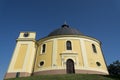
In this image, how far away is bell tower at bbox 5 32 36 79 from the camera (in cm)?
2384

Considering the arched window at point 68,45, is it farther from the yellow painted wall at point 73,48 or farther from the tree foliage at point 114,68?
the tree foliage at point 114,68

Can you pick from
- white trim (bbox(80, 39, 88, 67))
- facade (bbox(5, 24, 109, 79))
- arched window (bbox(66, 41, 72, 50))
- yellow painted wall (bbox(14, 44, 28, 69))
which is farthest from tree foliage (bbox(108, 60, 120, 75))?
yellow painted wall (bbox(14, 44, 28, 69))

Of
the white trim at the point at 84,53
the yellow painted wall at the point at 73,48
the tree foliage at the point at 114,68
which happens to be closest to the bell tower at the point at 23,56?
the yellow painted wall at the point at 73,48

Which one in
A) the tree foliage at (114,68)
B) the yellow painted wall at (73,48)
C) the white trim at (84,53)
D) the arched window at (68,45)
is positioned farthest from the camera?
the tree foliage at (114,68)

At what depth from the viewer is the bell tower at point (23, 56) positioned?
2384 centimetres

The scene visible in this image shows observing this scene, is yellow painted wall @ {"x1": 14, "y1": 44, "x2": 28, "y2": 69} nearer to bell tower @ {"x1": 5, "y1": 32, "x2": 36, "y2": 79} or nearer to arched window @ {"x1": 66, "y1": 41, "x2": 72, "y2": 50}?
bell tower @ {"x1": 5, "y1": 32, "x2": 36, "y2": 79}

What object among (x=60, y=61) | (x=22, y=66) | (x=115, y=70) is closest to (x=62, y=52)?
(x=60, y=61)

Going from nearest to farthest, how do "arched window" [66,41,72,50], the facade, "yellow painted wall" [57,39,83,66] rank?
1. the facade
2. "yellow painted wall" [57,39,83,66]
3. "arched window" [66,41,72,50]

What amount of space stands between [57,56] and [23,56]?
6632mm

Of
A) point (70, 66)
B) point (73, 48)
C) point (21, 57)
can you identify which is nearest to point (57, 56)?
point (70, 66)

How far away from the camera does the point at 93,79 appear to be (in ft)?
51.8

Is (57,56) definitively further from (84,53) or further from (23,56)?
(23,56)

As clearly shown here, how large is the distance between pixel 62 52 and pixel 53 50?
1.89 meters

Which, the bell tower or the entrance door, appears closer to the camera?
the entrance door
